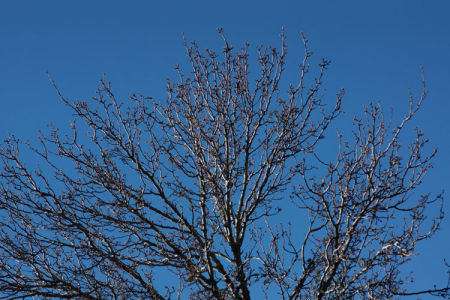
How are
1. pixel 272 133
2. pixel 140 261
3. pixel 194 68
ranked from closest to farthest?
pixel 140 261
pixel 272 133
pixel 194 68

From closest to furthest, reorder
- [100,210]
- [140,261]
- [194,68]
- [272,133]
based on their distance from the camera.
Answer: [140,261] → [100,210] → [272,133] → [194,68]

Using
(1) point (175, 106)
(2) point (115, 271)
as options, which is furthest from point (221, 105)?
(2) point (115, 271)

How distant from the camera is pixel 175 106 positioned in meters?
10.6

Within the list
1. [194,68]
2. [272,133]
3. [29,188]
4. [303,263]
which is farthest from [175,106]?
[303,263]

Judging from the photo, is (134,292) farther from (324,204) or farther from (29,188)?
(324,204)

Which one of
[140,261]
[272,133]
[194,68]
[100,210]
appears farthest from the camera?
[194,68]

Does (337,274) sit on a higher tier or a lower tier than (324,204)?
lower

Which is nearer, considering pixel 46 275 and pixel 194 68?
pixel 46 275

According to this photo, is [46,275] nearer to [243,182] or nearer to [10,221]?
[10,221]

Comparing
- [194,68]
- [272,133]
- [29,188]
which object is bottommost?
[29,188]

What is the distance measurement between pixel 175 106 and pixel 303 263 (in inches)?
136

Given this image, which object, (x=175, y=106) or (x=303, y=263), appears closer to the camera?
(x=303, y=263)

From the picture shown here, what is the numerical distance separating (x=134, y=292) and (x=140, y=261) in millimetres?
484

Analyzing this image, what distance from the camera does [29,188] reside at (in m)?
9.06
